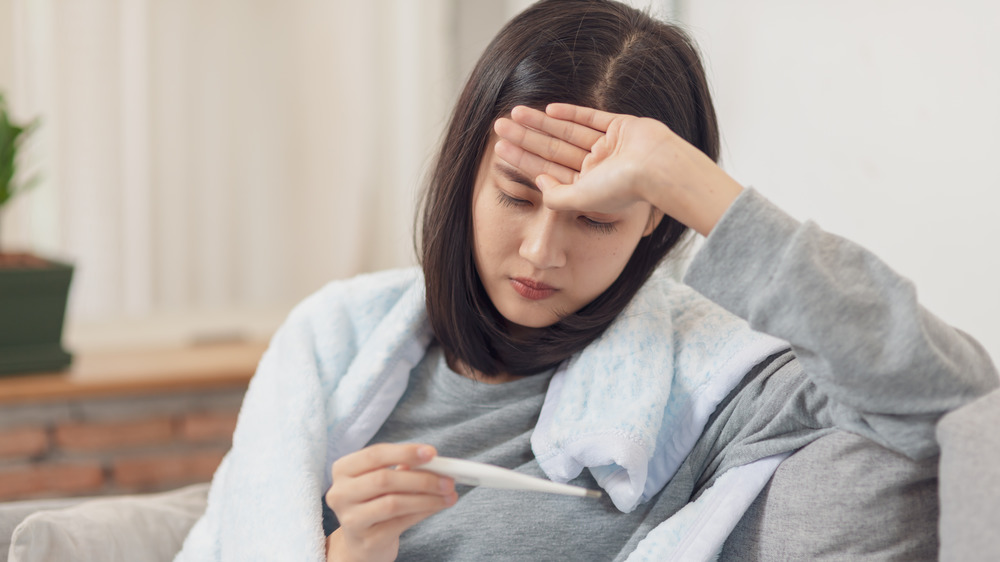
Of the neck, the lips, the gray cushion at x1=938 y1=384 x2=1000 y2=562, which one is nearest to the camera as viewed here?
the gray cushion at x1=938 y1=384 x2=1000 y2=562

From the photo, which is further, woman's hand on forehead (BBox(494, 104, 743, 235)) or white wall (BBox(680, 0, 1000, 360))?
white wall (BBox(680, 0, 1000, 360))

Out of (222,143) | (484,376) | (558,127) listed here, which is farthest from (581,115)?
(222,143)

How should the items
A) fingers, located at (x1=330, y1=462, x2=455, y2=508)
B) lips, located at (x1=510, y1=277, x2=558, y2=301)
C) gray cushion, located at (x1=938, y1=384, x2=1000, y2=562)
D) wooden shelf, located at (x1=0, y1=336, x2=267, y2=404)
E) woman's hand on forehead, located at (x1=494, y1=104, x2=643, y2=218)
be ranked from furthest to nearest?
wooden shelf, located at (x1=0, y1=336, x2=267, y2=404) → lips, located at (x1=510, y1=277, x2=558, y2=301) → woman's hand on forehead, located at (x1=494, y1=104, x2=643, y2=218) → fingers, located at (x1=330, y1=462, x2=455, y2=508) → gray cushion, located at (x1=938, y1=384, x2=1000, y2=562)

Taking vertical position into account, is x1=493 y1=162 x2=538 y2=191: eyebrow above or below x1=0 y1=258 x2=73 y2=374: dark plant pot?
above

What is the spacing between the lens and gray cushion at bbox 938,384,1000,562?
662 mm

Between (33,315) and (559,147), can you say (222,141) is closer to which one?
(33,315)

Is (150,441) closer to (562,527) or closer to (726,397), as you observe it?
(562,527)

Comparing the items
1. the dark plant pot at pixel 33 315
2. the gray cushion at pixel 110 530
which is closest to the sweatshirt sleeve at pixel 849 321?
the gray cushion at pixel 110 530

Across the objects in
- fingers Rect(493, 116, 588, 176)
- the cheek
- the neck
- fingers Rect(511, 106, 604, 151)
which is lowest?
the neck

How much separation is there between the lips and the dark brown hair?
0.06 m

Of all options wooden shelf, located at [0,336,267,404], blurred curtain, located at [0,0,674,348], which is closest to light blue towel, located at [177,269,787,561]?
wooden shelf, located at [0,336,267,404]

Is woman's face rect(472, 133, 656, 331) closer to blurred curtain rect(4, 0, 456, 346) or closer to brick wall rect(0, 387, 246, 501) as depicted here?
brick wall rect(0, 387, 246, 501)

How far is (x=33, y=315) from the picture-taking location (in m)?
1.73

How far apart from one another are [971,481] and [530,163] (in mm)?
532
